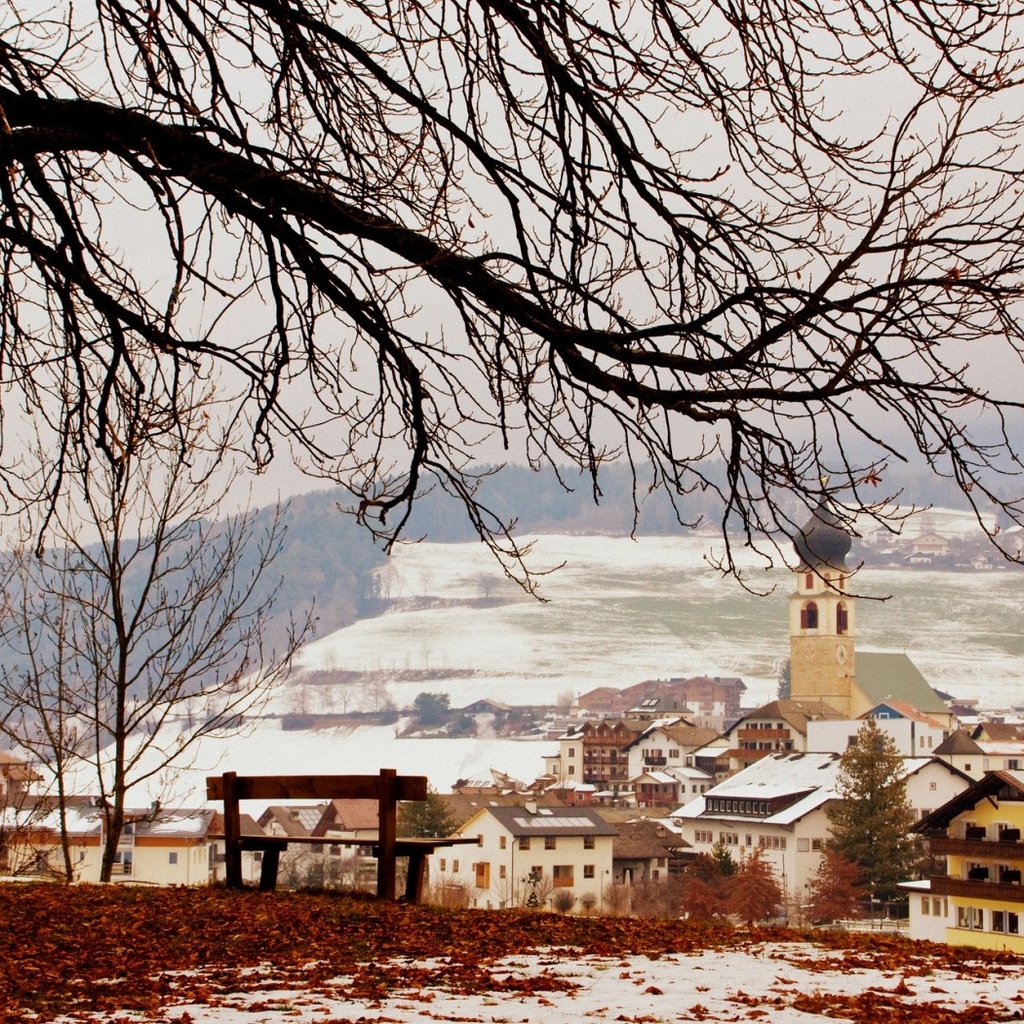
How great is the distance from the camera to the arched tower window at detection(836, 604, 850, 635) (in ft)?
379

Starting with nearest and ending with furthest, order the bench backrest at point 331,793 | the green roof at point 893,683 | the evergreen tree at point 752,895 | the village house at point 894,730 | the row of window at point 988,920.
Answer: the bench backrest at point 331,793 < the row of window at point 988,920 < the evergreen tree at point 752,895 < the village house at point 894,730 < the green roof at point 893,683

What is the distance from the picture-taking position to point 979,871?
1283 inches

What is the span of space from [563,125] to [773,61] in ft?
3.24

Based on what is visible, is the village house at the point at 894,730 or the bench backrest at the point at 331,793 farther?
the village house at the point at 894,730

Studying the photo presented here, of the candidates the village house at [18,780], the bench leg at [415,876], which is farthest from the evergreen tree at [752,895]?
the bench leg at [415,876]

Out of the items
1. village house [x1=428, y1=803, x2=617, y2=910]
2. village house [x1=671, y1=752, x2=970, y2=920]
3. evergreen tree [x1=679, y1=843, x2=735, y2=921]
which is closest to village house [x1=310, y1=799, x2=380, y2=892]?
village house [x1=428, y1=803, x2=617, y2=910]

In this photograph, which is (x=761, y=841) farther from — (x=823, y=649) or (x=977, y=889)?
(x=823, y=649)

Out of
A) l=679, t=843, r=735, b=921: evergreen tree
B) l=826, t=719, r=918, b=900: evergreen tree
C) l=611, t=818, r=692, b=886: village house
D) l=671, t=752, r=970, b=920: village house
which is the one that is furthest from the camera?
l=671, t=752, r=970, b=920: village house

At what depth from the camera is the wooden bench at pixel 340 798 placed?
913 centimetres

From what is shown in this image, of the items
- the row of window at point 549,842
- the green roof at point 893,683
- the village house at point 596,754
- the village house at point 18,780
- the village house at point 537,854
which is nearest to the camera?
the village house at point 18,780

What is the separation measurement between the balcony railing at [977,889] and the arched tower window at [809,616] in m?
82.3

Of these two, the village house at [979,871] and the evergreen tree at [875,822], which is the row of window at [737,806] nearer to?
the evergreen tree at [875,822]

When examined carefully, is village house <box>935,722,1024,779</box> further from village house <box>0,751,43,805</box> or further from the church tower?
village house <box>0,751,43,805</box>

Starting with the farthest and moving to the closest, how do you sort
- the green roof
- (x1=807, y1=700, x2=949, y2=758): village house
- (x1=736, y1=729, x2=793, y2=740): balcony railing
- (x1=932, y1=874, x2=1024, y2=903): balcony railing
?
1. the green roof
2. (x1=736, y1=729, x2=793, y2=740): balcony railing
3. (x1=807, y1=700, x2=949, y2=758): village house
4. (x1=932, y1=874, x2=1024, y2=903): balcony railing
